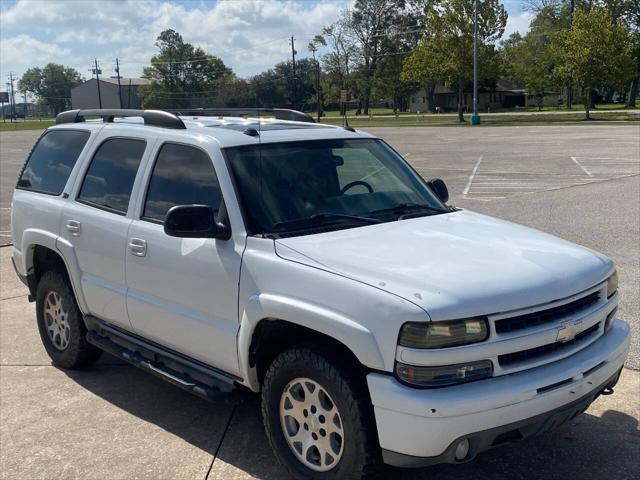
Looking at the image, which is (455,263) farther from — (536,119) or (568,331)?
(536,119)

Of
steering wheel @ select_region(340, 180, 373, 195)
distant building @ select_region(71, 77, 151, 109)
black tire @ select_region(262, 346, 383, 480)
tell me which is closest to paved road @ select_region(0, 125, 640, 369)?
steering wheel @ select_region(340, 180, 373, 195)

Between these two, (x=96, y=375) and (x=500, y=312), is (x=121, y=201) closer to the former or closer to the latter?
(x=96, y=375)

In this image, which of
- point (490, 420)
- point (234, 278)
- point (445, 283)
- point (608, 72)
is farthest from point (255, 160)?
point (608, 72)

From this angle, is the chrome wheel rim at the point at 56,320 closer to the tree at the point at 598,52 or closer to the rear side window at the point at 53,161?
the rear side window at the point at 53,161

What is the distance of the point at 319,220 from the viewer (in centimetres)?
394

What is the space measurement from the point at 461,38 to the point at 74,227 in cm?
5245

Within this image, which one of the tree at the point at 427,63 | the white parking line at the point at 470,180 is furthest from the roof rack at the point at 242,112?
the tree at the point at 427,63

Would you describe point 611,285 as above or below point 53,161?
below

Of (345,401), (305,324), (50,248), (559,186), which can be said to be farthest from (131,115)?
(559,186)

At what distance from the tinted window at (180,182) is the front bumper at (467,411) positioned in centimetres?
165

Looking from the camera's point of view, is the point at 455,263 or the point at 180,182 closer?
the point at 455,263

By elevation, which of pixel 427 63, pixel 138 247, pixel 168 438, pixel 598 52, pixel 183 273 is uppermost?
pixel 427 63

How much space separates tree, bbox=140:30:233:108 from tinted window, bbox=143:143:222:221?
94128 mm

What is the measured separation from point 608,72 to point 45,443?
52.2 m
